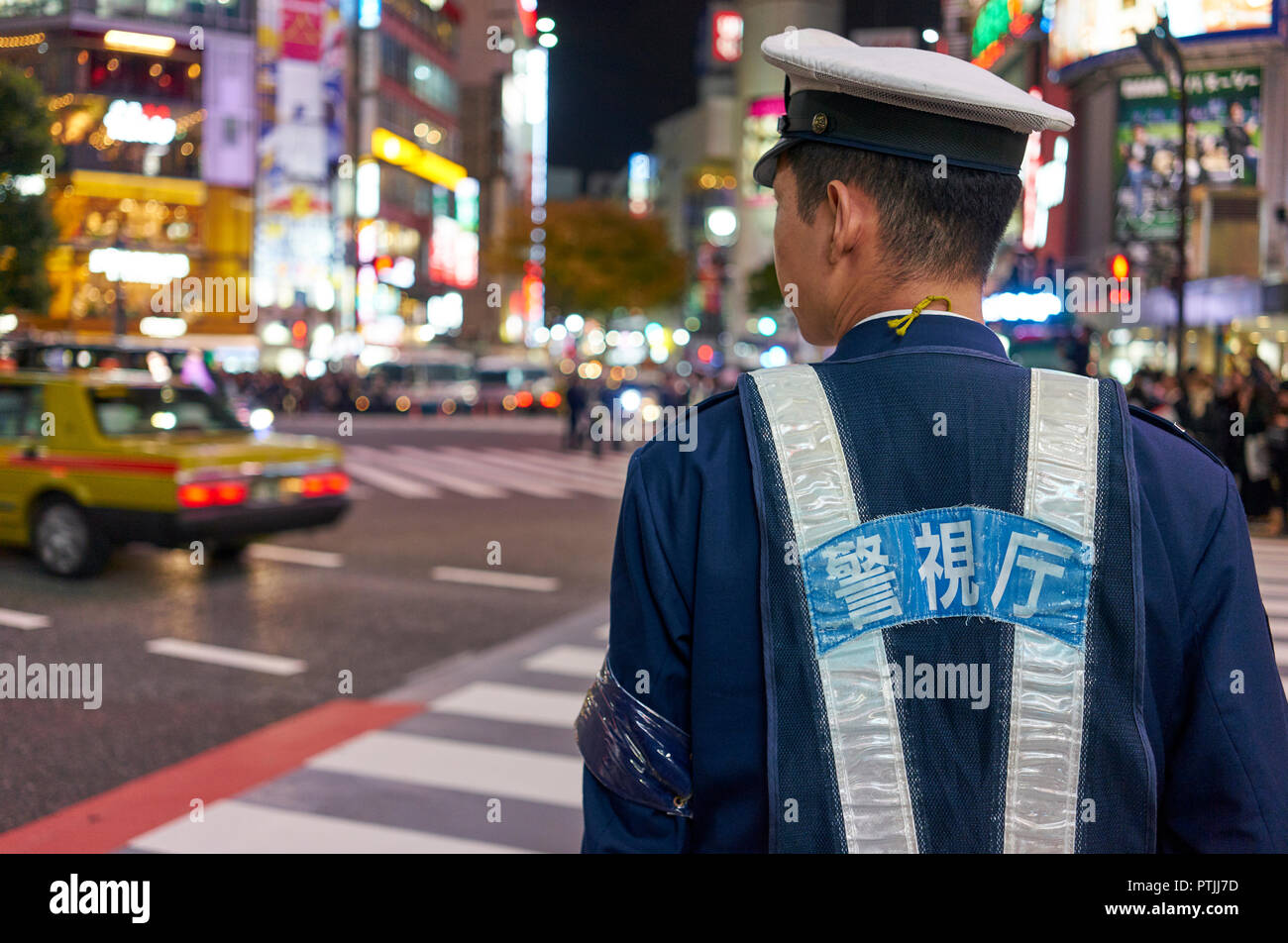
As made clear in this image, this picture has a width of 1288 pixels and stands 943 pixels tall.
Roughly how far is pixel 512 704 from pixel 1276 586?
5843 mm

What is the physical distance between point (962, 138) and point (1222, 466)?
482 millimetres

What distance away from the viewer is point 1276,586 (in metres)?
8.92

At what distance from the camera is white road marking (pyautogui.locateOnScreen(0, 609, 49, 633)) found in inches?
305

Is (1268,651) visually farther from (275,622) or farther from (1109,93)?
(1109,93)

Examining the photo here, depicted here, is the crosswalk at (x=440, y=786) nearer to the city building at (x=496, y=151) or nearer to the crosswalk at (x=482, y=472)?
the crosswalk at (x=482, y=472)

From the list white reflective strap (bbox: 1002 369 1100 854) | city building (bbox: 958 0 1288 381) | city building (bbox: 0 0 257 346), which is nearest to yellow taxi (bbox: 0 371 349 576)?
white reflective strap (bbox: 1002 369 1100 854)

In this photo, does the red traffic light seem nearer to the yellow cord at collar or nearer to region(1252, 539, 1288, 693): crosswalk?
region(1252, 539, 1288, 693): crosswalk

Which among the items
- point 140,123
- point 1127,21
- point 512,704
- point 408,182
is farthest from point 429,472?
point 408,182

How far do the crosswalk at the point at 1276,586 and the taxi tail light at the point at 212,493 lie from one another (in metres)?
7.31

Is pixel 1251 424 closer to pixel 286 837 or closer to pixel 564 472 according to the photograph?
pixel 286 837

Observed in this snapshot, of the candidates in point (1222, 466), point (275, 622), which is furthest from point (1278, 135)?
point (1222, 466)

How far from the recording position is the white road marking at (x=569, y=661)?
23.6ft

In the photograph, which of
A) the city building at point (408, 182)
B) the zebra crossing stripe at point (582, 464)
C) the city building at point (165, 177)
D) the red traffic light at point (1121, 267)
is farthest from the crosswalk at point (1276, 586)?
the city building at point (408, 182)

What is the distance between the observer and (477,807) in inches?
191
